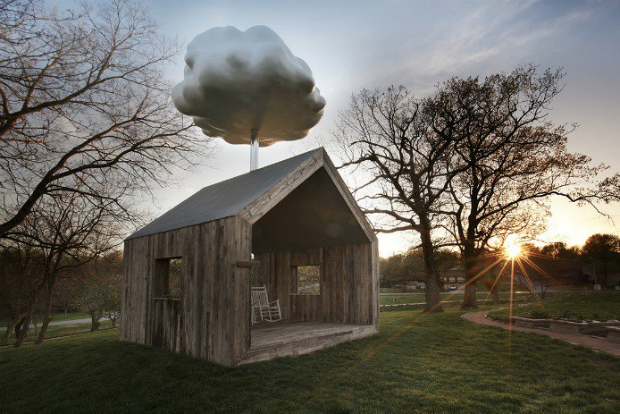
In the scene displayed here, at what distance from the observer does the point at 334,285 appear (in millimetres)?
10188

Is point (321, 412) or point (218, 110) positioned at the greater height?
point (218, 110)

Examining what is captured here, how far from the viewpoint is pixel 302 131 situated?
10094 millimetres

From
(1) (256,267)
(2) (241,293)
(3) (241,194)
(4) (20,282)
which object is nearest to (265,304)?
(1) (256,267)

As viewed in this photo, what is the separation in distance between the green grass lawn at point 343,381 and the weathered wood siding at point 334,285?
4.34ft

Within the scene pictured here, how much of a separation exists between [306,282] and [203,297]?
15682 mm

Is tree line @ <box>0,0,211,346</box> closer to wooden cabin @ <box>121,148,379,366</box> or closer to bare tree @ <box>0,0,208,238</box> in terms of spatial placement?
bare tree @ <box>0,0,208,238</box>

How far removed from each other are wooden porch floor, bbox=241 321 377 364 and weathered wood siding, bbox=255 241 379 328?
18.7 inches

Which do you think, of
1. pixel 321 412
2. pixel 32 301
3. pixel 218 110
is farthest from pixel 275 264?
pixel 32 301

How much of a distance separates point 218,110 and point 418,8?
503 centimetres

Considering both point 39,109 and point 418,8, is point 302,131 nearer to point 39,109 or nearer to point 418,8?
point 418,8

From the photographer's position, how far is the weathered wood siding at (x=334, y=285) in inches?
367

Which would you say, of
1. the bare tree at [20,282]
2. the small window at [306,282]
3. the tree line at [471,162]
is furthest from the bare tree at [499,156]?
the bare tree at [20,282]

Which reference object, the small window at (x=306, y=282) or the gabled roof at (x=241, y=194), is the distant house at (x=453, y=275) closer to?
the small window at (x=306, y=282)

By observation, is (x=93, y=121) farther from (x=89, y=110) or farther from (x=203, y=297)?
(x=203, y=297)
